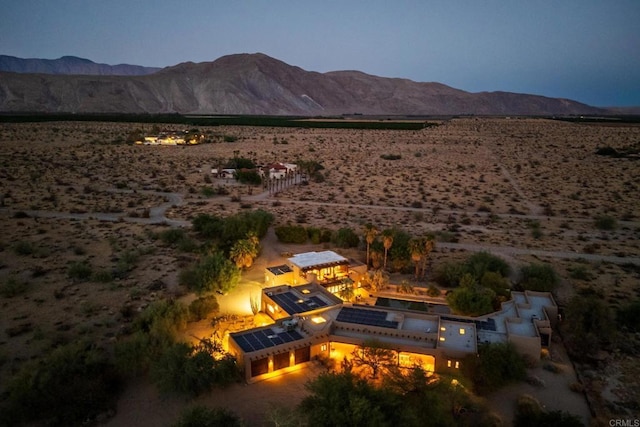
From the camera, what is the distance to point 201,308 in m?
22.7

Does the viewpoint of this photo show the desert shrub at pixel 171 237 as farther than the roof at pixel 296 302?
Yes

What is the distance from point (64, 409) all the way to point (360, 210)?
31.2 metres

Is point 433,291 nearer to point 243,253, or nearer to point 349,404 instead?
point 243,253

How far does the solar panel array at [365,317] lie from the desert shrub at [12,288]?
1677 centimetres

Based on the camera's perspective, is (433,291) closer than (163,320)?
No

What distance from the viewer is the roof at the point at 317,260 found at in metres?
26.1

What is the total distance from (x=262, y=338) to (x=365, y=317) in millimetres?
4694

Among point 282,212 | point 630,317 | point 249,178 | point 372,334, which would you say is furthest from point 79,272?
point 249,178

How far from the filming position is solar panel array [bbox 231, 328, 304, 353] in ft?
61.3

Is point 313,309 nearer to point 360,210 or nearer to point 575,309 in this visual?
point 575,309

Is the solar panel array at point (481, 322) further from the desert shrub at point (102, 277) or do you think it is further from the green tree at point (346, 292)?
the desert shrub at point (102, 277)

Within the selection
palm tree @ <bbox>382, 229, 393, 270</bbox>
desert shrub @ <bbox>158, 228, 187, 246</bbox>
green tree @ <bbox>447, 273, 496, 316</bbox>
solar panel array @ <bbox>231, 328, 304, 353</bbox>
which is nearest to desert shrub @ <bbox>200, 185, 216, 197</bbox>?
desert shrub @ <bbox>158, 228, 187, 246</bbox>

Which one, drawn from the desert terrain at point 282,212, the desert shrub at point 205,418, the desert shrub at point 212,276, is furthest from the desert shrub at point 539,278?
the desert shrub at point 205,418

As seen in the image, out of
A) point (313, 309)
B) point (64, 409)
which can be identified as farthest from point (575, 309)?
point (64, 409)
